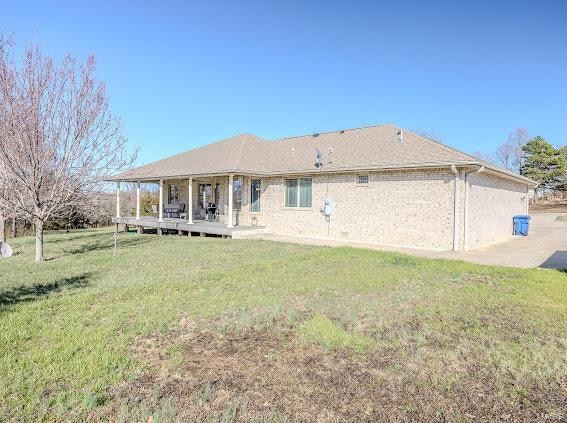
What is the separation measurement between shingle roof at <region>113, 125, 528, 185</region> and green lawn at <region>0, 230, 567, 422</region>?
622 cm

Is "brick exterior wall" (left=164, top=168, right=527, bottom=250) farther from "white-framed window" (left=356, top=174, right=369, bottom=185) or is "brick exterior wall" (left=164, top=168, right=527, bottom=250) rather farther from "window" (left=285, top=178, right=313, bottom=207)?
"window" (left=285, top=178, right=313, bottom=207)

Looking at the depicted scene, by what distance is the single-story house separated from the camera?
42.4ft

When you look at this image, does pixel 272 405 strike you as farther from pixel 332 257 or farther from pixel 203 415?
pixel 332 257

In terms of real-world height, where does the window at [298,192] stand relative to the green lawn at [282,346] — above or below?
above

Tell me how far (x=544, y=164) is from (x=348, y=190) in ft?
135

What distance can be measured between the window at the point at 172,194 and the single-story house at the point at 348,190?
0.20 feet

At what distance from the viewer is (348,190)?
50.2ft

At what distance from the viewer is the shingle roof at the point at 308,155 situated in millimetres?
13594

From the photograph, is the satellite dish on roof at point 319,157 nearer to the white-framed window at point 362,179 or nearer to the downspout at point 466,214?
the white-framed window at point 362,179

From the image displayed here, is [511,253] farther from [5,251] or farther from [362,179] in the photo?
[5,251]

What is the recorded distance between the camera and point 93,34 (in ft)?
41.2

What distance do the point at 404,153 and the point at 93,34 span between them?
11597 millimetres

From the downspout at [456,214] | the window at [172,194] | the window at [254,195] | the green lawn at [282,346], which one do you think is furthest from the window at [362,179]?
the window at [172,194]

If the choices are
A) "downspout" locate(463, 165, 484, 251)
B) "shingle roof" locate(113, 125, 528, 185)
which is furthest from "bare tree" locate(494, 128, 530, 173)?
"downspout" locate(463, 165, 484, 251)
